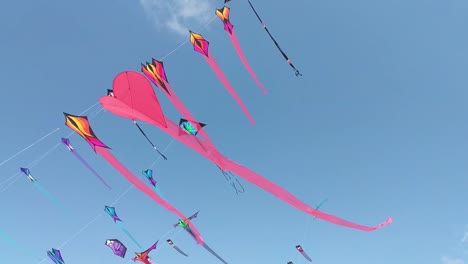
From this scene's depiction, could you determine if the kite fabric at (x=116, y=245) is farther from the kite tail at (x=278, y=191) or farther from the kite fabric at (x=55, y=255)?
the kite tail at (x=278, y=191)

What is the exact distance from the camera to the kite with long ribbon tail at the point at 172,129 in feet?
25.0

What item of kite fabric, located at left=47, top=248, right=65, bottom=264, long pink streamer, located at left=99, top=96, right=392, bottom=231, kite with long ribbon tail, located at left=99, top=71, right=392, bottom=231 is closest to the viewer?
kite with long ribbon tail, located at left=99, top=71, right=392, bottom=231

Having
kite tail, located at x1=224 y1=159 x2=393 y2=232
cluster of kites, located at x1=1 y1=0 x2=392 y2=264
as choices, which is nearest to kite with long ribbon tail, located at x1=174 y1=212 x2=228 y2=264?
cluster of kites, located at x1=1 y1=0 x2=392 y2=264

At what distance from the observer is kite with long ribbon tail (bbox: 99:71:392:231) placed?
762 cm

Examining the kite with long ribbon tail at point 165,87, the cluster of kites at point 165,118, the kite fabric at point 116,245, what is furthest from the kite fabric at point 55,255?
the kite with long ribbon tail at point 165,87

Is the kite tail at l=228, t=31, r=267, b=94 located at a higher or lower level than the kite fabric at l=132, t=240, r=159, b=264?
higher

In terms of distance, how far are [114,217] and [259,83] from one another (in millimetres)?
7201

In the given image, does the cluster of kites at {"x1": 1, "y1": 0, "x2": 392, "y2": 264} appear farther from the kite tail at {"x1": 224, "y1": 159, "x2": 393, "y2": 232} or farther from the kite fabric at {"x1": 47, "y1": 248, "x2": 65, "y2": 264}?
the kite fabric at {"x1": 47, "y1": 248, "x2": 65, "y2": 264}

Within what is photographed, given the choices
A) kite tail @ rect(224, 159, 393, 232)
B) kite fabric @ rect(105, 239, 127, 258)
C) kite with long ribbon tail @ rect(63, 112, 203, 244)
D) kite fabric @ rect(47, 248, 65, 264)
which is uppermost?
kite tail @ rect(224, 159, 393, 232)

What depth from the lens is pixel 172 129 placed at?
8.21m

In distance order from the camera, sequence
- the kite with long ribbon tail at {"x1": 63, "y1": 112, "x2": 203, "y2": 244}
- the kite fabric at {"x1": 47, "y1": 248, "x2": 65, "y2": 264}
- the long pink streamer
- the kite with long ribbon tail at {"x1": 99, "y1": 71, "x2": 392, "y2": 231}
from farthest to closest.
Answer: the kite fabric at {"x1": 47, "y1": 248, "x2": 65, "y2": 264} → the kite with long ribbon tail at {"x1": 63, "y1": 112, "x2": 203, "y2": 244} → the long pink streamer → the kite with long ribbon tail at {"x1": 99, "y1": 71, "x2": 392, "y2": 231}

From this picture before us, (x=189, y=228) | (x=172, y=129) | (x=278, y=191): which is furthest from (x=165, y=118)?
(x=189, y=228)

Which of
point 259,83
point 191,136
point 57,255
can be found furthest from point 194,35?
point 57,255

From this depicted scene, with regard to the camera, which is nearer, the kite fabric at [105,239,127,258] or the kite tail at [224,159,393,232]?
the kite tail at [224,159,393,232]
